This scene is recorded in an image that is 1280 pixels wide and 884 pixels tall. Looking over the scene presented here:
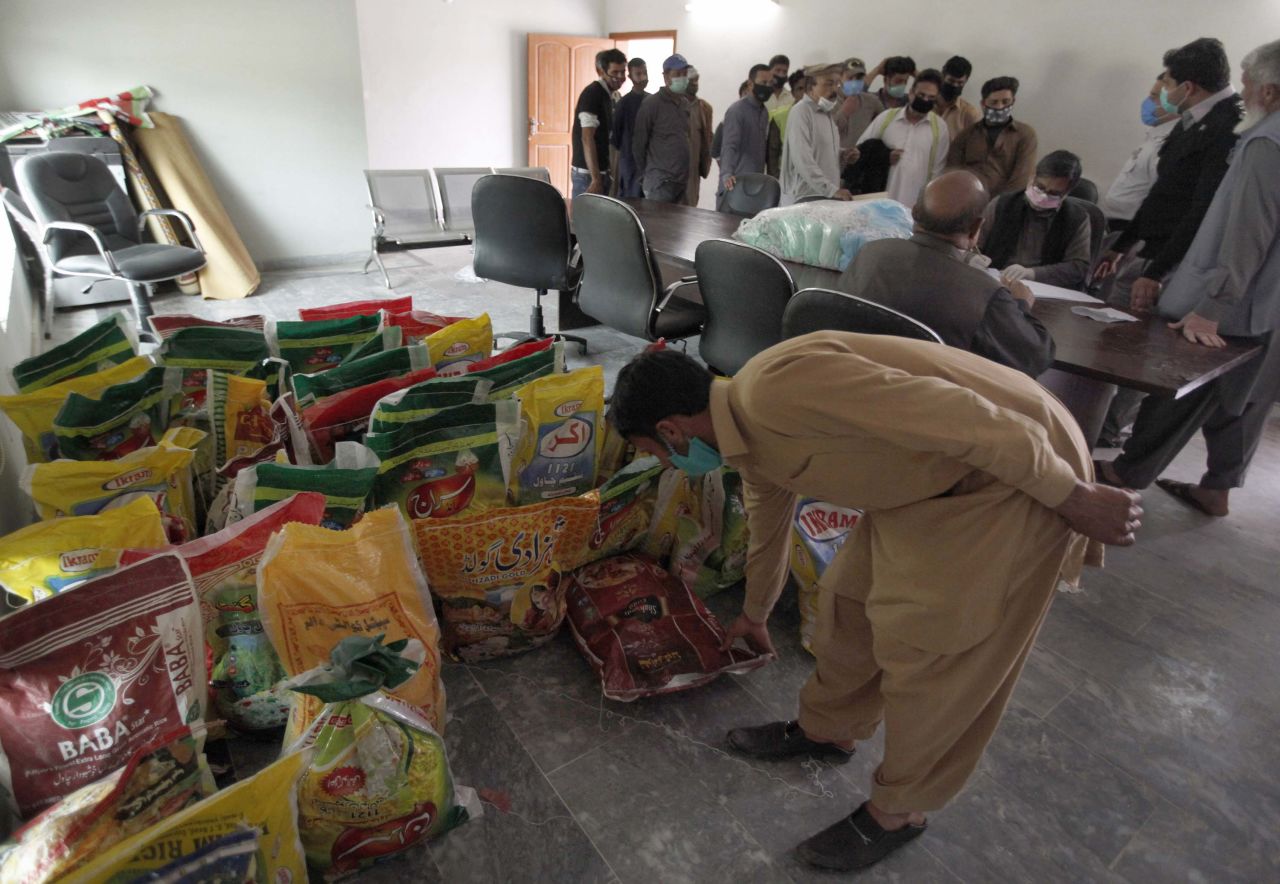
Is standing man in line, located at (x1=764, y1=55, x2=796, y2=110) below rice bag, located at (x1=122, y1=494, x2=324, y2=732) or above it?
above

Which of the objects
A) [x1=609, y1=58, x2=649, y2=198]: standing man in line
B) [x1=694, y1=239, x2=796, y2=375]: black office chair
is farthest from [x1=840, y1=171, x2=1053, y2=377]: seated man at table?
[x1=609, y1=58, x2=649, y2=198]: standing man in line

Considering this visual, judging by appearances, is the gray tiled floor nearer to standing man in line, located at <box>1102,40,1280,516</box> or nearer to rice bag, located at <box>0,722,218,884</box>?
rice bag, located at <box>0,722,218,884</box>

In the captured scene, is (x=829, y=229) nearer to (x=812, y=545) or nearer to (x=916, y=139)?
(x=812, y=545)

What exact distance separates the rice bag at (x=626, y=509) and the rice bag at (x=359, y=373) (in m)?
0.59

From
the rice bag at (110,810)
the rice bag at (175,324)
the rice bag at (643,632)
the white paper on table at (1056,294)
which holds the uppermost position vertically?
the white paper on table at (1056,294)

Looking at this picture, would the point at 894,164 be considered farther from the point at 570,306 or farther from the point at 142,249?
the point at 142,249

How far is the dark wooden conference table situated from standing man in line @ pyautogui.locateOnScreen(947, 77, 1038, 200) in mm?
1954

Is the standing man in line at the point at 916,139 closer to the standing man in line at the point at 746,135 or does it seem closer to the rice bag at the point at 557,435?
the standing man in line at the point at 746,135

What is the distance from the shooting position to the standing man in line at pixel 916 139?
4.41 metres

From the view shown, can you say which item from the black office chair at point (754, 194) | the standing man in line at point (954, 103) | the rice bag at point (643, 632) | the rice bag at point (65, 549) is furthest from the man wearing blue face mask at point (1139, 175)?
the rice bag at point (65, 549)

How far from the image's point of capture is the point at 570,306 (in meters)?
3.78

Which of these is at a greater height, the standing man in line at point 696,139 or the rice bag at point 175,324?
the standing man in line at point 696,139

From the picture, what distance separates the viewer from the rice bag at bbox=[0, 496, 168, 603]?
1113 mm

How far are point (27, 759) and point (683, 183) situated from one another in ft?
15.3
